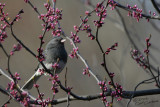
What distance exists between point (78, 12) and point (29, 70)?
8.60 feet

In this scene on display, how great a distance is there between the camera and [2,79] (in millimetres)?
7418

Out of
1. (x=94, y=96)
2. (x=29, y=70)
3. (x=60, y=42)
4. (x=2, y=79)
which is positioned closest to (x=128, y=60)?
(x=29, y=70)

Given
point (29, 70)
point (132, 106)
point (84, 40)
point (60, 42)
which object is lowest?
point (132, 106)

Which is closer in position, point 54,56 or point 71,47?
point 54,56

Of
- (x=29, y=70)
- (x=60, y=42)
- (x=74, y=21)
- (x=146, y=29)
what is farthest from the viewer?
(x=74, y=21)

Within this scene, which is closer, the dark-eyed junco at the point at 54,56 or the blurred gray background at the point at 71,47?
the dark-eyed junco at the point at 54,56

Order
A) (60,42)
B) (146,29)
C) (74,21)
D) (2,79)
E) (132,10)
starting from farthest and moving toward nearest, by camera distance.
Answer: (74,21) < (2,79) < (146,29) < (60,42) < (132,10)

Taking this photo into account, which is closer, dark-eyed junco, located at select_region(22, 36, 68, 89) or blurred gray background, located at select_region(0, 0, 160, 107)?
dark-eyed junco, located at select_region(22, 36, 68, 89)

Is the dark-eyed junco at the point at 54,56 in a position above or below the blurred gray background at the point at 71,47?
below

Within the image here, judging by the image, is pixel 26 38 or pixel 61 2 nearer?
pixel 26 38

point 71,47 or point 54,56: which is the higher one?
point 71,47

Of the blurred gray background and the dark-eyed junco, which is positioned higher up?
the blurred gray background

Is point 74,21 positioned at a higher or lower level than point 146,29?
higher

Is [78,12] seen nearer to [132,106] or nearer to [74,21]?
[74,21]
